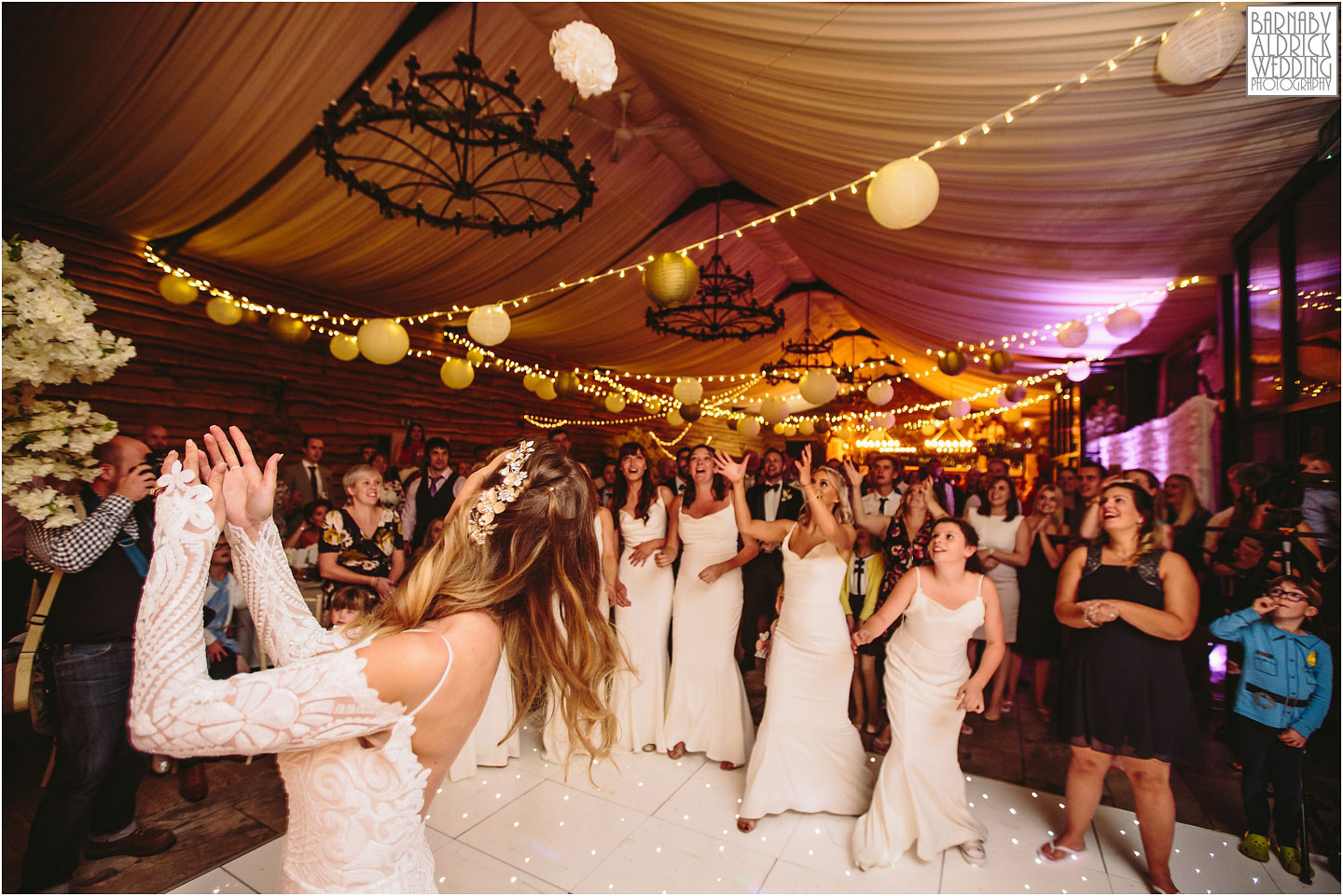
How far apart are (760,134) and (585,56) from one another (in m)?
1.37

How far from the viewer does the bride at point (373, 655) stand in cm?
82

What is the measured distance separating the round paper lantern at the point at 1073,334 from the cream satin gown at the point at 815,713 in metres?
3.57

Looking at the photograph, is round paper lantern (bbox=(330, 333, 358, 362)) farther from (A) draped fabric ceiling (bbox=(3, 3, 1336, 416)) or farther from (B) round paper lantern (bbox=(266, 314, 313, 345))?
(A) draped fabric ceiling (bbox=(3, 3, 1336, 416))

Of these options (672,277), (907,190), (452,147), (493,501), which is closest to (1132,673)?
(907,190)

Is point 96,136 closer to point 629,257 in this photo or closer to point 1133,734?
point 629,257

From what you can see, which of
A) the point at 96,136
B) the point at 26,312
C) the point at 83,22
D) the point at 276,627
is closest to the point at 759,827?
the point at 276,627

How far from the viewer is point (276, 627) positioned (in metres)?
1.19

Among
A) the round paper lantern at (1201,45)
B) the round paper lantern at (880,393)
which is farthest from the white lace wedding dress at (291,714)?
the round paper lantern at (880,393)

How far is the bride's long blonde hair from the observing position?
3.68 ft

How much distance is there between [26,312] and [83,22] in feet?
7.64

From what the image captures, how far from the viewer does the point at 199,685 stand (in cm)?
81

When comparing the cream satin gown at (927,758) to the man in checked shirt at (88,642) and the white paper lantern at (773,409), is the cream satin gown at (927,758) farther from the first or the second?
the white paper lantern at (773,409)

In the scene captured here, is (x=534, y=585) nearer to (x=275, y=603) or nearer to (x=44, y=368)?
(x=275, y=603)

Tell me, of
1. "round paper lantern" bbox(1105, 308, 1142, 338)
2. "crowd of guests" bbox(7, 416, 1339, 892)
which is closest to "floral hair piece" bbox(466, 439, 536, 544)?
"crowd of guests" bbox(7, 416, 1339, 892)
